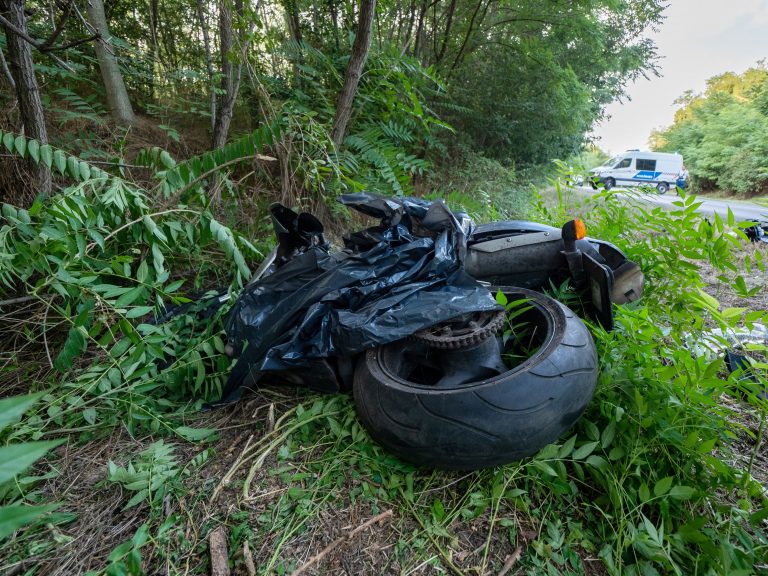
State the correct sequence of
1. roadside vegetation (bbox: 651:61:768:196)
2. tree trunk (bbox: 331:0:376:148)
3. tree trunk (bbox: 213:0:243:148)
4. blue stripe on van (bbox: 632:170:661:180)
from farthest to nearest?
blue stripe on van (bbox: 632:170:661:180)
roadside vegetation (bbox: 651:61:768:196)
tree trunk (bbox: 213:0:243:148)
tree trunk (bbox: 331:0:376:148)

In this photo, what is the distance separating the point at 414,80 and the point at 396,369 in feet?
9.62

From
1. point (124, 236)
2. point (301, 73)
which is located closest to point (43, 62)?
point (301, 73)

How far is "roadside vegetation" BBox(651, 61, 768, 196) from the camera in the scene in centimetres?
1307

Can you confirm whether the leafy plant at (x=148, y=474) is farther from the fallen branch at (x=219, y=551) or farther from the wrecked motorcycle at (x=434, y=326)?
the wrecked motorcycle at (x=434, y=326)

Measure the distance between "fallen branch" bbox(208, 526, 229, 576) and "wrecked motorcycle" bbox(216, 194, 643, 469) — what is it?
550 millimetres

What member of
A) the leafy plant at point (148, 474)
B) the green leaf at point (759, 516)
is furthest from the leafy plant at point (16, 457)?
the green leaf at point (759, 516)

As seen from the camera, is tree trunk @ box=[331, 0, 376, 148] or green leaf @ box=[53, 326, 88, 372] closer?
green leaf @ box=[53, 326, 88, 372]

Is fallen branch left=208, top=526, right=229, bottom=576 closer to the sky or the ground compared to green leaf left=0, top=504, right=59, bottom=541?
closer to the ground

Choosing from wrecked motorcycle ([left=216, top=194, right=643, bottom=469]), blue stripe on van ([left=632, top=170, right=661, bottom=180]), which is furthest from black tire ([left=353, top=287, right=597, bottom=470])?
blue stripe on van ([left=632, top=170, right=661, bottom=180])

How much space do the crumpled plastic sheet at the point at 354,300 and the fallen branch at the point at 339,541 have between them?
0.56 metres

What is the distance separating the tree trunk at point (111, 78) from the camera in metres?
2.96

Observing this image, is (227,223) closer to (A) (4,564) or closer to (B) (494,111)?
(A) (4,564)

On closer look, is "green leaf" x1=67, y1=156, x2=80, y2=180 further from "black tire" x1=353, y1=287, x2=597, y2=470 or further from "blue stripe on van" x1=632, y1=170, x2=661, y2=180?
"blue stripe on van" x1=632, y1=170, x2=661, y2=180

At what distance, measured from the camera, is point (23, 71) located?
1699 mm
